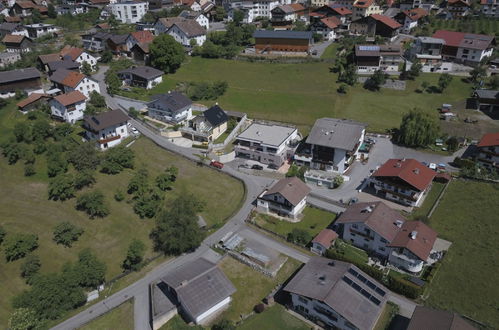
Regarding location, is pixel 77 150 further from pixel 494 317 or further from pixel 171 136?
pixel 494 317

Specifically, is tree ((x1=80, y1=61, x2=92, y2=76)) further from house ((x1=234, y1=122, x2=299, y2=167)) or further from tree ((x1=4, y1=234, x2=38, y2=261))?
tree ((x1=4, y1=234, x2=38, y2=261))

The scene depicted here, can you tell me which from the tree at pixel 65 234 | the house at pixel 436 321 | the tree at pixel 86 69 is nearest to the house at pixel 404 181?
the house at pixel 436 321

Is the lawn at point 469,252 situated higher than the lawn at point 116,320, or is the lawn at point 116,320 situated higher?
the lawn at point 469,252

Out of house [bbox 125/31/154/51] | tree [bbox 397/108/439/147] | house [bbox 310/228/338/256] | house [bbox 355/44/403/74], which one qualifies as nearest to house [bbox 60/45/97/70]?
house [bbox 125/31/154/51]

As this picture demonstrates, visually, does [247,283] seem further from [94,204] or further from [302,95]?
[302,95]

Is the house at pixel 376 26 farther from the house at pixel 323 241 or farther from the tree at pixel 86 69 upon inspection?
the house at pixel 323 241

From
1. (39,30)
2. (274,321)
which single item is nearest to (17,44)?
(39,30)
